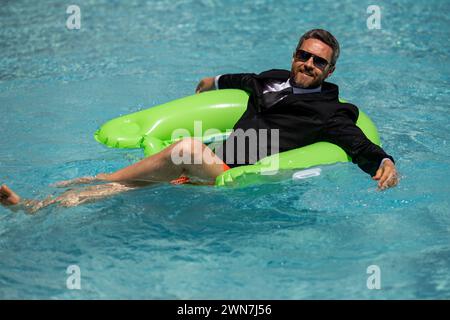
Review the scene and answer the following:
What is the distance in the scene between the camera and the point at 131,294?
359 cm

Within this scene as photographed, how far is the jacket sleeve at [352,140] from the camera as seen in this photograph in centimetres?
420

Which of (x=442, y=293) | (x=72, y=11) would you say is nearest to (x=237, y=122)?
(x=442, y=293)

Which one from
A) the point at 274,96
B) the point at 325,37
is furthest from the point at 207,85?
the point at 325,37

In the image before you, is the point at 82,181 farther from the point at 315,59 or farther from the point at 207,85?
the point at 315,59

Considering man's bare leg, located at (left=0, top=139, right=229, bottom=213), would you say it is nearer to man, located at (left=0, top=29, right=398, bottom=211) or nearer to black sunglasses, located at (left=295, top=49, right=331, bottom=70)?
man, located at (left=0, top=29, right=398, bottom=211)

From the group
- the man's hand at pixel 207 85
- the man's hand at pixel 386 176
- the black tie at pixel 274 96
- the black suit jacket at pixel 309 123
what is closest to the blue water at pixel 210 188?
the black suit jacket at pixel 309 123

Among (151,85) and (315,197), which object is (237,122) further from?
(151,85)

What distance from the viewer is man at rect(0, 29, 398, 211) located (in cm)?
414

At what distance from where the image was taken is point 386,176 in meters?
4.02

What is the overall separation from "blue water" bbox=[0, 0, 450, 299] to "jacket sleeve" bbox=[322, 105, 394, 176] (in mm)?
155

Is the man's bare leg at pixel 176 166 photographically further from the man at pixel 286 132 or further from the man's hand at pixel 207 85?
the man's hand at pixel 207 85

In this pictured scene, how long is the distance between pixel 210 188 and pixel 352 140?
0.88 metres

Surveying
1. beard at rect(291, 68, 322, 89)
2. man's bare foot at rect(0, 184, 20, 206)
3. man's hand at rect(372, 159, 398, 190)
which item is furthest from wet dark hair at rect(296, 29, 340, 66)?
man's bare foot at rect(0, 184, 20, 206)

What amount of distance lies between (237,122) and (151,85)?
84.9 inches
